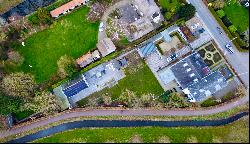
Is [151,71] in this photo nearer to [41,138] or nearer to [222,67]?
[222,67]

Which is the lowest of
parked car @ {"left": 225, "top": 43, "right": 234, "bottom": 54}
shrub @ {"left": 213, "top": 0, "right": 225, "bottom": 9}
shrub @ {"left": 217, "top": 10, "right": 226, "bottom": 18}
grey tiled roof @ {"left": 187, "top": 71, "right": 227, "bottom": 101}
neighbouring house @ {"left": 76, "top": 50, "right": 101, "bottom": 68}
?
grey tiled roof @ {"left": 187, "top": 71, "right": 227, "bottom": 101}

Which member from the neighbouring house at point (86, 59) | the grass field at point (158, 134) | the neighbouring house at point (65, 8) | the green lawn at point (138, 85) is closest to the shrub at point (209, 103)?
the grass field at point (158, 134)

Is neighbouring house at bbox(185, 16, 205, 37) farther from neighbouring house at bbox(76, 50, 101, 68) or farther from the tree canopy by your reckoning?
the tree canopy

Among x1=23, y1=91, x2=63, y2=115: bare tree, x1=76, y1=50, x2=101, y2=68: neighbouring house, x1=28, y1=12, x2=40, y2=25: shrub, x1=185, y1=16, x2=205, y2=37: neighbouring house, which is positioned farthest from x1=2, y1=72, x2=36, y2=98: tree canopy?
x1=185, y1=16, x2=205, y2=37: neighbouring house

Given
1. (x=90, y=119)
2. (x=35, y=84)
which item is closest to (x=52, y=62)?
(x=35, y=84)

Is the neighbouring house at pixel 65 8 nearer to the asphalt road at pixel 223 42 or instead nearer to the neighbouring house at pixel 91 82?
the neighbouring house at pixel 91 82

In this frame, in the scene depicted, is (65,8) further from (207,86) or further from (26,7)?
(207,86)
